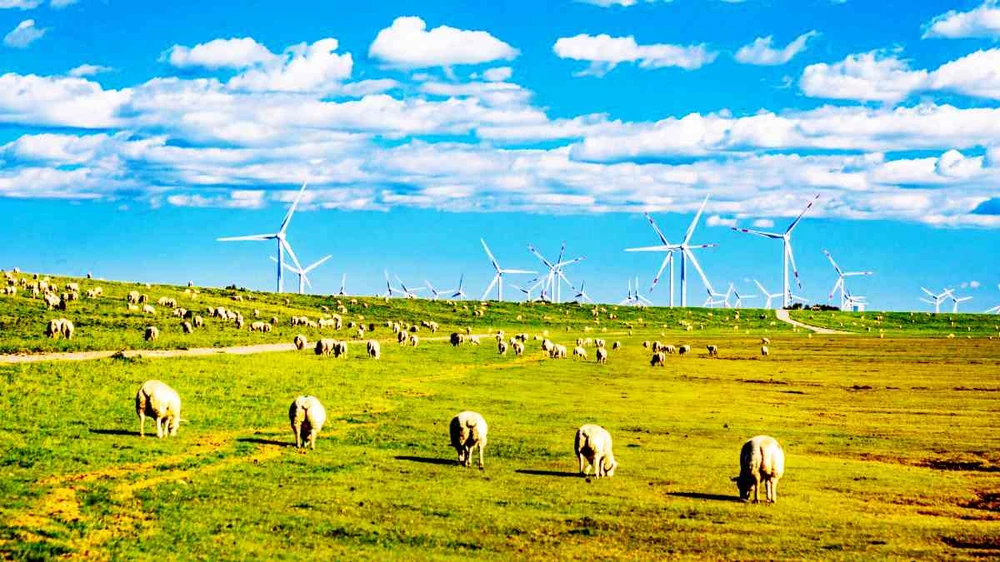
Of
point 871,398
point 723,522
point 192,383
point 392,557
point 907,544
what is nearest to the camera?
point 392,557

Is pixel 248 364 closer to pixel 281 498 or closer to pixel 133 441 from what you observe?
pixel 133 441

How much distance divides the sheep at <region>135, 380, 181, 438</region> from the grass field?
69 cm

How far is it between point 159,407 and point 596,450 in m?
15.3

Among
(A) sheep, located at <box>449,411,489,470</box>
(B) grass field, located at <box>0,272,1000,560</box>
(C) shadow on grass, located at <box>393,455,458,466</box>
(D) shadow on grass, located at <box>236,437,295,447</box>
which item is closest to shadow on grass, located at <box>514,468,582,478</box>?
(B) grass field, located at <box>0,272,1000,560</box>

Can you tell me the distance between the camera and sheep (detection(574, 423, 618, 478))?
32.8 metres

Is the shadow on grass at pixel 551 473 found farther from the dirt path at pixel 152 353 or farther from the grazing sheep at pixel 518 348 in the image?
the grazing sheep at pixel 518 348

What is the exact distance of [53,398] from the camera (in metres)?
44.2

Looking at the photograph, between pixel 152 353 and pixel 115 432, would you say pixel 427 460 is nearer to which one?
pixel 115 432

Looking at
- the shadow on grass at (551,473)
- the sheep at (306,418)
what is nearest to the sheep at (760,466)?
the shadow on grass at (551,473)

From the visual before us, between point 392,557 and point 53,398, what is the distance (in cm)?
2733

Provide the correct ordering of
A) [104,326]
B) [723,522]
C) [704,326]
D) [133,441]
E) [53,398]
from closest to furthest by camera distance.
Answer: [723,522], [133,441], [53,398], [104,326], [704,326]

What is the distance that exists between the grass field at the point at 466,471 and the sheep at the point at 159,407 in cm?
69

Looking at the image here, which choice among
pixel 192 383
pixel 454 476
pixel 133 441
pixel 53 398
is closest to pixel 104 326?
pixel 192 383

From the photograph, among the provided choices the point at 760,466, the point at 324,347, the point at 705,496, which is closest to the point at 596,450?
the point at 705,496
